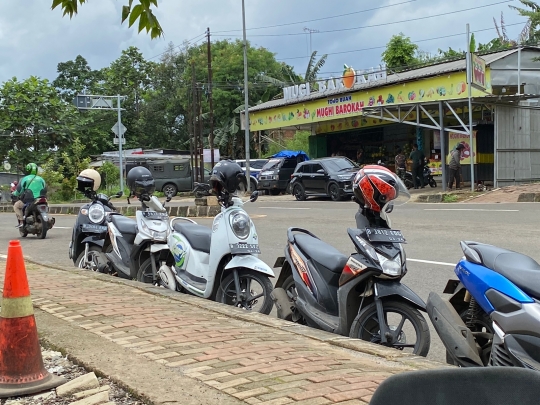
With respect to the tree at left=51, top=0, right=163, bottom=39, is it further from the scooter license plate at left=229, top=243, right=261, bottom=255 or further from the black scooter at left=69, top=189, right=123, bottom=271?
the black scooter at left=69, top=189, right=123, bottom=271

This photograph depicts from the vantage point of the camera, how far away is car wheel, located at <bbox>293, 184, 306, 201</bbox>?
78.1ft

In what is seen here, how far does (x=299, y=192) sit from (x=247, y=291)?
60.5ft

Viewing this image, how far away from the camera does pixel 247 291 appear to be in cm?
568

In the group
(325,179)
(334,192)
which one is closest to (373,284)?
(334,192)

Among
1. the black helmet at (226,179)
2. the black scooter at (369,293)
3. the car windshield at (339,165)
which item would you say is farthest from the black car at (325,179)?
the black scooter at (369,293)

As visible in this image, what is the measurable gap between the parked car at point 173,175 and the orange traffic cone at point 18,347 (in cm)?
2996

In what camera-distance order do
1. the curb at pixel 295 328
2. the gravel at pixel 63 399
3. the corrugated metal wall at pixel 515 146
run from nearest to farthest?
the gravel at pixel 63 399 < the curb at pixel 295 328 < the corrugated metal wall at pixel 515 146

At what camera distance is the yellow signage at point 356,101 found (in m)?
21.2

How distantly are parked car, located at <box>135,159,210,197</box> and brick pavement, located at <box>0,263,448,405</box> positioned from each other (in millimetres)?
27692

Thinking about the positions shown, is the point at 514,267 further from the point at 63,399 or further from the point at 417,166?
the point at 417,166

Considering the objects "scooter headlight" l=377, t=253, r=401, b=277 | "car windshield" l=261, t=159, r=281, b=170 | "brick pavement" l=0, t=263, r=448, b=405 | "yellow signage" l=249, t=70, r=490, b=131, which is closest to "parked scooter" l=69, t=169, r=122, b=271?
"brick pavement" l=0, t=263, r=448, b=405

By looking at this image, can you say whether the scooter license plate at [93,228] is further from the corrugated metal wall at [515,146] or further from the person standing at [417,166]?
the person standing at [417,166]

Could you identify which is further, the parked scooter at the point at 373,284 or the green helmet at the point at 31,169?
the green helmet at the point at 31,169

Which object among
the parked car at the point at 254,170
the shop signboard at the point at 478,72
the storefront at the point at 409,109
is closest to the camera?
the shop signboard at the point at 478,72
